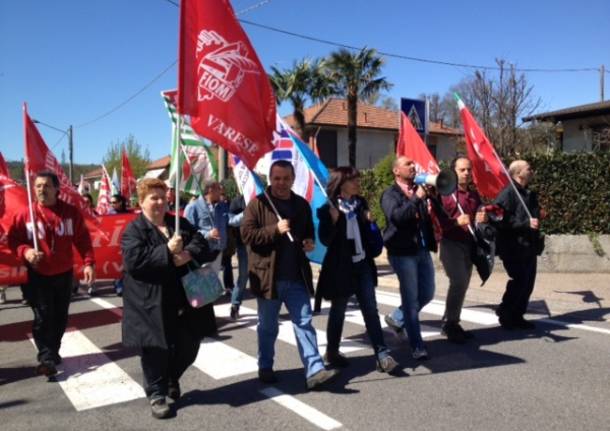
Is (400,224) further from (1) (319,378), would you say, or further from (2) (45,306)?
(2) (45,306)

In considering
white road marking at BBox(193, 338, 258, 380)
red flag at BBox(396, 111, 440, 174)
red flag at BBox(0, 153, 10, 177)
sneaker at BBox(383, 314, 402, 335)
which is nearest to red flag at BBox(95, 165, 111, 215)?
red flag at BBox(0, 153, 10, 177)

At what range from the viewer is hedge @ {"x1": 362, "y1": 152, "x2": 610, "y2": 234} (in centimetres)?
966

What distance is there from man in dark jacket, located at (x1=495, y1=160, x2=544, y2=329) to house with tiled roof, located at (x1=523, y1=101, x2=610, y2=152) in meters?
14.3

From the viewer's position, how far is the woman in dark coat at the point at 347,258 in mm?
4539

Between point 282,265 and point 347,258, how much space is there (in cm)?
62

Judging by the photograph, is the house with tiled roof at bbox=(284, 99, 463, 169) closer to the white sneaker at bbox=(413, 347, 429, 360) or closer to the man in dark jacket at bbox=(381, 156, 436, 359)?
the man in dark jacket at bbox=(381, 156, 436, 359)

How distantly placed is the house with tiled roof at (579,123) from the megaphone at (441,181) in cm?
1594

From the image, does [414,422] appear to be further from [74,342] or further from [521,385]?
[74,342]

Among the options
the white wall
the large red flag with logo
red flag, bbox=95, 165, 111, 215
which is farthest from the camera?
the white wall

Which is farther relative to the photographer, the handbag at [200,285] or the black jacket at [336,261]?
the black jacket at [336,261]

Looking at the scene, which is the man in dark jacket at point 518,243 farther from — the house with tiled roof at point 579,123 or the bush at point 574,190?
the house with tiled roof at point 579,123

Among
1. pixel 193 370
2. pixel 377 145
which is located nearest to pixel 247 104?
pixel 193 370

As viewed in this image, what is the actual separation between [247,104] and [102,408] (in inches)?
103

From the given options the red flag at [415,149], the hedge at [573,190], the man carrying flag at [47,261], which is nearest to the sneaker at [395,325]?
the red flag at [415,149]
